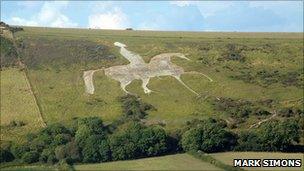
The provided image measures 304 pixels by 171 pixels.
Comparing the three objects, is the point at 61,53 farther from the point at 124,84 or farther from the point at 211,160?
the point at 211,160

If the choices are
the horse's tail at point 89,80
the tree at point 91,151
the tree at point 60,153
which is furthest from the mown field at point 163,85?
the tree at point 60,153

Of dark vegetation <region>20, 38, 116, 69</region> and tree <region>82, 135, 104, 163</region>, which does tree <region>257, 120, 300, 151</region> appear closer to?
tree <region>82, 135, 104, 163</region>

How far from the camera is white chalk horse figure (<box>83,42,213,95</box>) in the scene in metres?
134

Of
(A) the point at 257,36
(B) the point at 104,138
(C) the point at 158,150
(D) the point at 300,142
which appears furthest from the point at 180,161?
(A) the point at 257,36

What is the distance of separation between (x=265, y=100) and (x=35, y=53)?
5592 centimetres

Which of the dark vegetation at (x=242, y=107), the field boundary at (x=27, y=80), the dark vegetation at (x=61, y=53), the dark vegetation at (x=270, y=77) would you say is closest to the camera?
the field boundary at (x=27, y=80)

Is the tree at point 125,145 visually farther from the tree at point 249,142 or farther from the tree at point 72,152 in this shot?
the tree at point 249,142

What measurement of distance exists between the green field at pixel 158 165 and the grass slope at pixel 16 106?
1918 centimetres

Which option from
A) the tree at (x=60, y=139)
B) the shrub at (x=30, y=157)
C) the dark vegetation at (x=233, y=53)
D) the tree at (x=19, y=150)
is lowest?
the shrub at (x=30, y=157)

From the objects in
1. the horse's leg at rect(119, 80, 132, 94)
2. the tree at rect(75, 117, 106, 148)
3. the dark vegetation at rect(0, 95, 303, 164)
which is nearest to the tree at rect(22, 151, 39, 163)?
the dark vegetation at rect(0, 95, 303, 164)

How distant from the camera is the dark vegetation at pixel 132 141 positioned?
97.1 m

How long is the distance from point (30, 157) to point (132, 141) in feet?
51.9

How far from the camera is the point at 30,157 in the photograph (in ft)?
316

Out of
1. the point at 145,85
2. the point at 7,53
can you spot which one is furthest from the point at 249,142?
the point at 7,53
